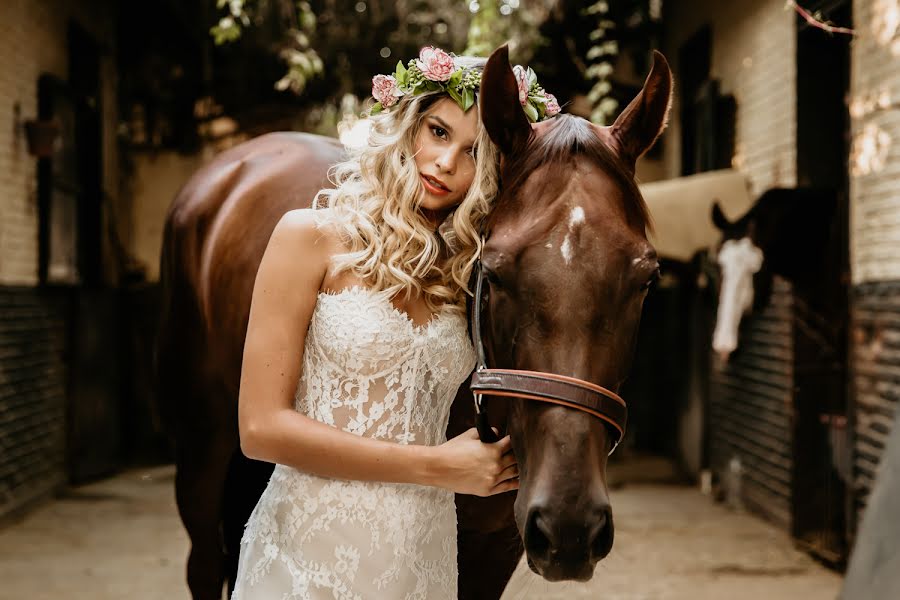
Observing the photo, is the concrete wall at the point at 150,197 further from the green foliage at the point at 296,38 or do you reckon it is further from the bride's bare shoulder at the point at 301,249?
the bride's bare shoulder at the point at 301,249

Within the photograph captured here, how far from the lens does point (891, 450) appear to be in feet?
6.57

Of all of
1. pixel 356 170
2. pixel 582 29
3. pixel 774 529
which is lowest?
pixel 774 529

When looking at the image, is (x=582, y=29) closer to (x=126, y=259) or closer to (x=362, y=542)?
(x=126, y=259)

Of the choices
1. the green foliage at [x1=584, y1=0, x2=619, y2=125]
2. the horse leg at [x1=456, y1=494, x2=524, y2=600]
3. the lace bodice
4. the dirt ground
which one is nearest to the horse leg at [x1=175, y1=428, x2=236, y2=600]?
the horse leg at [x1=456, y1=494, x2=524, y2=600]

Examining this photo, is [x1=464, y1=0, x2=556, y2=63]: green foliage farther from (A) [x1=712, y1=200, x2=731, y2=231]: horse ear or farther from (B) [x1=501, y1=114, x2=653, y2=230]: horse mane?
(B) [x1=501, y1=114, x2=653, y2=230]: horse mane

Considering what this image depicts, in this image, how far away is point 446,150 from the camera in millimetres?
2078

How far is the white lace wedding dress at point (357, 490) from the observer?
6.55 ft

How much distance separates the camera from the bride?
1.91 meters

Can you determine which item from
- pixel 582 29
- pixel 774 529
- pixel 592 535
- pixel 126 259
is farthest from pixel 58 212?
pixel 592 535

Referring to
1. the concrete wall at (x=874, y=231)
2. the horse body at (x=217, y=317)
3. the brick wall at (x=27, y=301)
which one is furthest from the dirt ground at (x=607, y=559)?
the horse body at (x=217, y=317)

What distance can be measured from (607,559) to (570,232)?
278cm

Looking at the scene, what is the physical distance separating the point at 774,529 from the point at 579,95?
518 cm

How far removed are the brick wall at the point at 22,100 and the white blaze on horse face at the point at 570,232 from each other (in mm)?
5616

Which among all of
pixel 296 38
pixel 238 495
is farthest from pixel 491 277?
pixel 296 38
